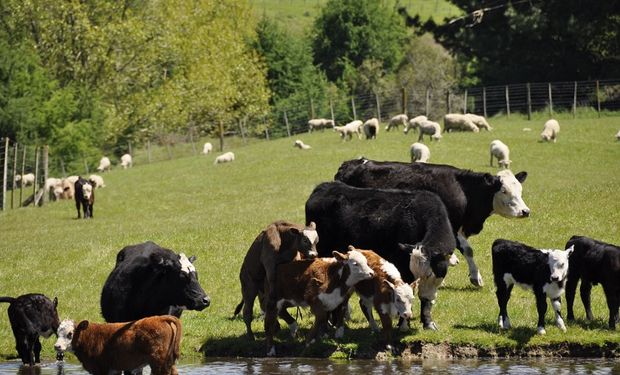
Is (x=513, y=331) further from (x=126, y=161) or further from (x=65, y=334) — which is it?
Answer: (x=126, y=161)

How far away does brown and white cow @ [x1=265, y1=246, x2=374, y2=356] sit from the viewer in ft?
52.4

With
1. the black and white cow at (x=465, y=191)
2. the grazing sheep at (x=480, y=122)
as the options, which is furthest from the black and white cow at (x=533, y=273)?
the grazing sheep at (x=480, y=122)

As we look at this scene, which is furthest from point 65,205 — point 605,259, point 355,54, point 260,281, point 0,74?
point 355,54

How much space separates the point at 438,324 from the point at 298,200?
17332mm

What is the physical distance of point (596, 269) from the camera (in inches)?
658

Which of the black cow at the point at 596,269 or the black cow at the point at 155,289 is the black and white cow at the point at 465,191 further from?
the black cow at the point at 155,289

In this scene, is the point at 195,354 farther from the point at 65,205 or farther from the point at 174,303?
the point at 65,205

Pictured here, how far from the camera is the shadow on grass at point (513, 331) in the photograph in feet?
53.4

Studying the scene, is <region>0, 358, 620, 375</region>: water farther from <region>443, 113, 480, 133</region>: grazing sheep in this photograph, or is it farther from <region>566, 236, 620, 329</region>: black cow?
<region>443, 113, 480, 133</region>: grazing sheep

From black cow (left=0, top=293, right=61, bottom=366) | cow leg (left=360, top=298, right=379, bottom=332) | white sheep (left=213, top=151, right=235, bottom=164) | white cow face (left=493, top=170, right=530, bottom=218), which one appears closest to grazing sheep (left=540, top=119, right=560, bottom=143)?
white sheep (left=213, top=151, right=235, bottom=164)

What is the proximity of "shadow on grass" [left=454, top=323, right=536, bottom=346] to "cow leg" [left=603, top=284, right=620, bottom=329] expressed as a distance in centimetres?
Result: 123

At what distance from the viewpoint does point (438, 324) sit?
17219mm

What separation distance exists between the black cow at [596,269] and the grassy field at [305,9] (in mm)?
106395

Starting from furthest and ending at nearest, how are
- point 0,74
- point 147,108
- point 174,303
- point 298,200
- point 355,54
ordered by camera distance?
point 355,54 → point 147,108 → point 0,74 → point 298,200 → point 174,303
